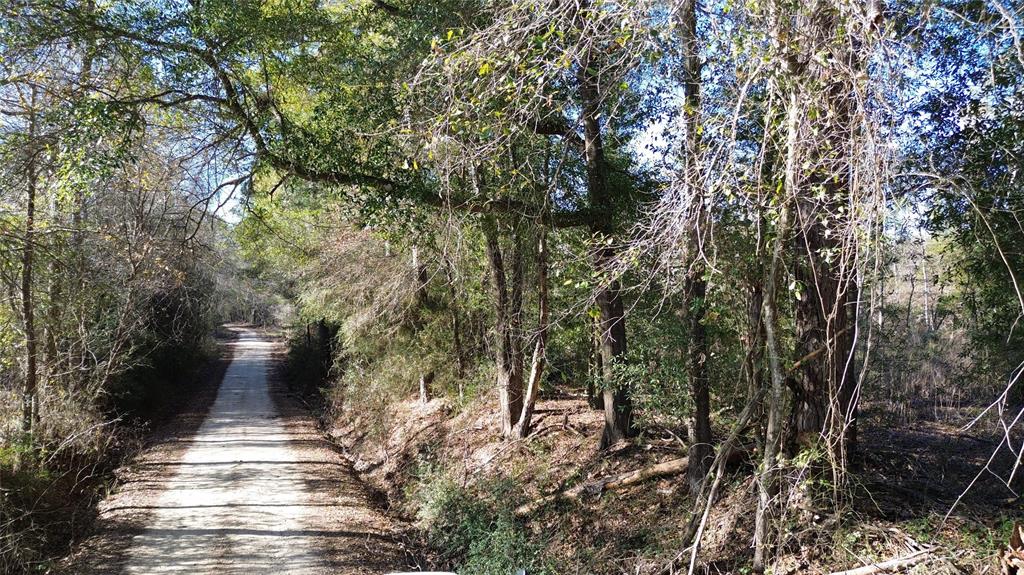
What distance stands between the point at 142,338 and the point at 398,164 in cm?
1369

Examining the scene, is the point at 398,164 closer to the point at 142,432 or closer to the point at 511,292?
the point at 511,292

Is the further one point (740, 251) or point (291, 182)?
point (291, 182)

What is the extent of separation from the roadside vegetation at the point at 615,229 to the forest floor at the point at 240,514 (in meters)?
0.99

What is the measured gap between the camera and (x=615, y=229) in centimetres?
882

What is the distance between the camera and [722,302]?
680 cm

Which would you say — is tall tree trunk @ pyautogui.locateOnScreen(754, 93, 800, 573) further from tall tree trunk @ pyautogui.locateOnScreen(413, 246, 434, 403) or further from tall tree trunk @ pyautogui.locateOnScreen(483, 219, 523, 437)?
tall tree trunk @ pyautogui.locateOnScreen(413, 246, 434, 403)

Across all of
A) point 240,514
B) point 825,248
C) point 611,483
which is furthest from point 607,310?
point 240,514

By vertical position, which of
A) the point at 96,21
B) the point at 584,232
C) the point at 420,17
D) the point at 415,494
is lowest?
the point at 415,494

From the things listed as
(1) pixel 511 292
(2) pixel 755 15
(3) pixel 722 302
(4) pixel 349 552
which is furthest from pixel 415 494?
(2) pixel 755 15

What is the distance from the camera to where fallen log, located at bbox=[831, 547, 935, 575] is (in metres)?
4.94

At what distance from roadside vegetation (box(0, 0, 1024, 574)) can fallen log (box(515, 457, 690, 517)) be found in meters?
0.05

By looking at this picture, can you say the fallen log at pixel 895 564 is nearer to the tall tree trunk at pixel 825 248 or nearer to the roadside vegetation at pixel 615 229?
the roadside vegetation at pixel 615 229

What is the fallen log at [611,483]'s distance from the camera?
8344 mm

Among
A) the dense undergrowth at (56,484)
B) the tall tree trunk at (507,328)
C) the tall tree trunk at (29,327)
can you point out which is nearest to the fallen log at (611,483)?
the tall tree trunk at (507,328)
